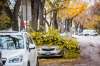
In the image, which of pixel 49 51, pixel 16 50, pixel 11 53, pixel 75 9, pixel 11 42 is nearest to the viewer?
pixel 11 53

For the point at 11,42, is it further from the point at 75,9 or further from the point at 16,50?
the point at 75,9

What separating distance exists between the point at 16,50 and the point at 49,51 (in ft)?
38.1

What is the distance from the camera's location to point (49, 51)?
24.4 metres

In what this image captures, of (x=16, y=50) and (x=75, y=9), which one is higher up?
(x=75, y=9)

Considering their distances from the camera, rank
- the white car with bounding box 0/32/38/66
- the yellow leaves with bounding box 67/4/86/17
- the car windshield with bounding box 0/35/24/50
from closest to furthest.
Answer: the white car with bounding box 0/32/38/66 → the car windshield with bounding box 0/35/24/50 → the yellow leaves with bounding box 67/4/86/17

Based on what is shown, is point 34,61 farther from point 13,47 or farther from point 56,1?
point 56,1

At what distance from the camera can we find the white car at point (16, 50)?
12.2 metres

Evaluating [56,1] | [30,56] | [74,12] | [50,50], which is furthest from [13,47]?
[74,12]

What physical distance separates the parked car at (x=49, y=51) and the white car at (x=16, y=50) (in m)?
9.95

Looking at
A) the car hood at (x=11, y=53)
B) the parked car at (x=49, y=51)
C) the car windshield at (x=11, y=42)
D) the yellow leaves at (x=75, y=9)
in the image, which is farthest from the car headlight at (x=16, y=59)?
the yellow leaves at (x=75, y=9)

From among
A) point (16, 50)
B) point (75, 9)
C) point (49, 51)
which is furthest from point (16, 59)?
point (75, 9)

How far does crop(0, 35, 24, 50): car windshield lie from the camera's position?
1327cm

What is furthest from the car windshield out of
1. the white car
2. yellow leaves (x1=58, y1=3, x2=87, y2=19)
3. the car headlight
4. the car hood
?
yellow leaves (x1=58, y1=3, x2=87, y2=19)

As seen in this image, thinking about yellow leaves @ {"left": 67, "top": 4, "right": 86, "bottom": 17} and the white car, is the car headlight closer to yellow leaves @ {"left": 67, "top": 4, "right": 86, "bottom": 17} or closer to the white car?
the white car
